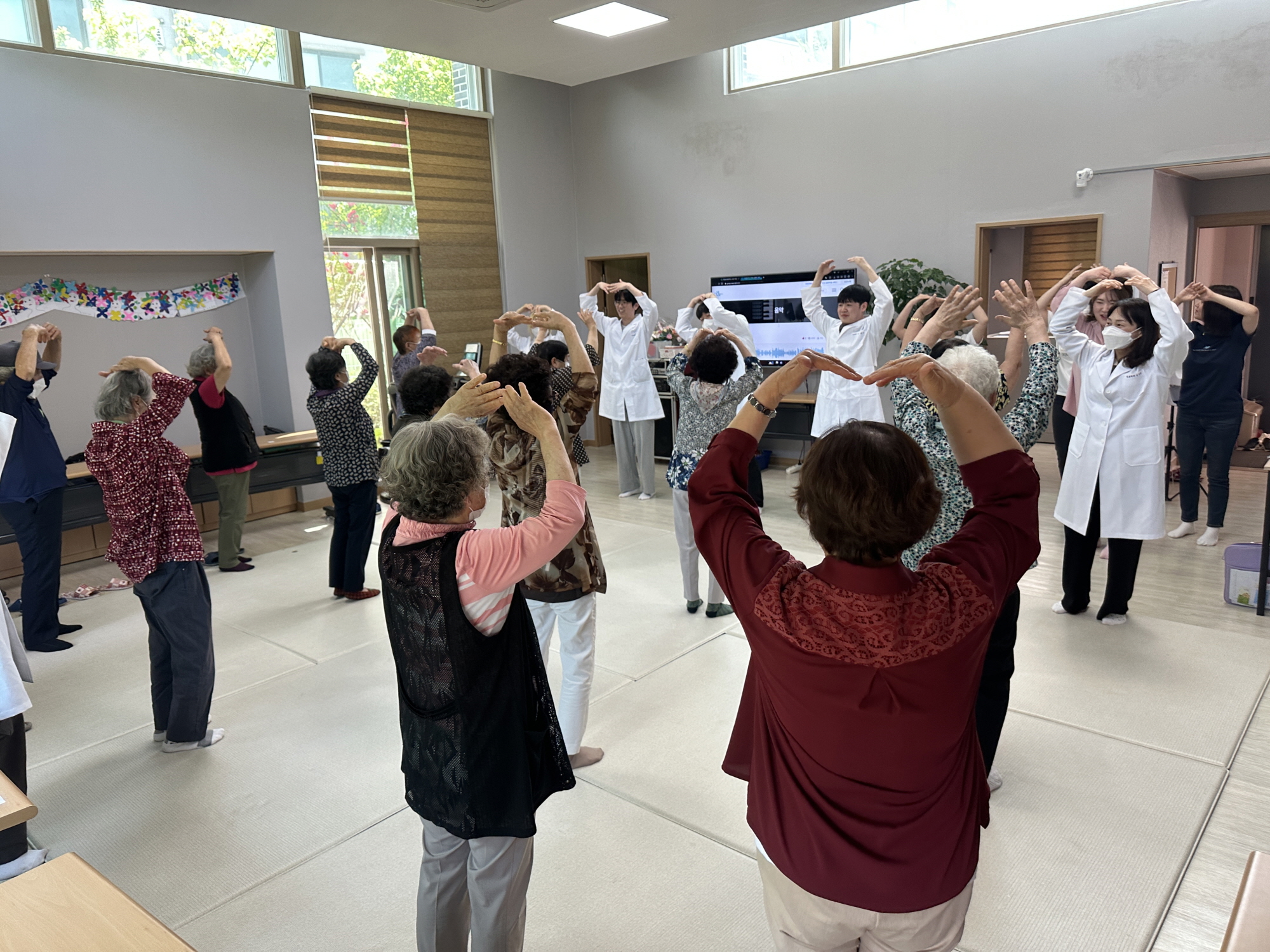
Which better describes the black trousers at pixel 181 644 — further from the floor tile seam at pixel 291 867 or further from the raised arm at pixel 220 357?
the raised arm at pixel 220 357

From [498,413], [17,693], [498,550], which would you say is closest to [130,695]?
[17,693]

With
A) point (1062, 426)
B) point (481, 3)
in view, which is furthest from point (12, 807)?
point (1062, 426)

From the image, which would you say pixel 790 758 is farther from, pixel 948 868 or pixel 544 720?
pixel 544 720

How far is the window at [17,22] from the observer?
5570mm

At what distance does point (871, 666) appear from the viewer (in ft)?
3.96

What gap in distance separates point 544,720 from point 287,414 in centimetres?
616

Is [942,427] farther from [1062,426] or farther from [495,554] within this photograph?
[1062,426]

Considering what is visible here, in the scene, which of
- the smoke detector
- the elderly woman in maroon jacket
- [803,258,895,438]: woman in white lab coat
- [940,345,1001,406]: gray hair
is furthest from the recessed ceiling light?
the elderly woman in maroon jacket

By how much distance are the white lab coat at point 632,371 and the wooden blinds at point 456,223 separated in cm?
193

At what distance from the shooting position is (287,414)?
23.6 ft

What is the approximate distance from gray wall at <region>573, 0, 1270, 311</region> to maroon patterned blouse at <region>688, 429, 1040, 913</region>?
6139mm

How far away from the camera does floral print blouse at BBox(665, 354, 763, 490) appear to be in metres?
4.12

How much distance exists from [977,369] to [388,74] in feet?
23.8

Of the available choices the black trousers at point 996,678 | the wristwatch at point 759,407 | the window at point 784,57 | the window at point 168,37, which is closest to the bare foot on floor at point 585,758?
the black trousers at point 996,678
